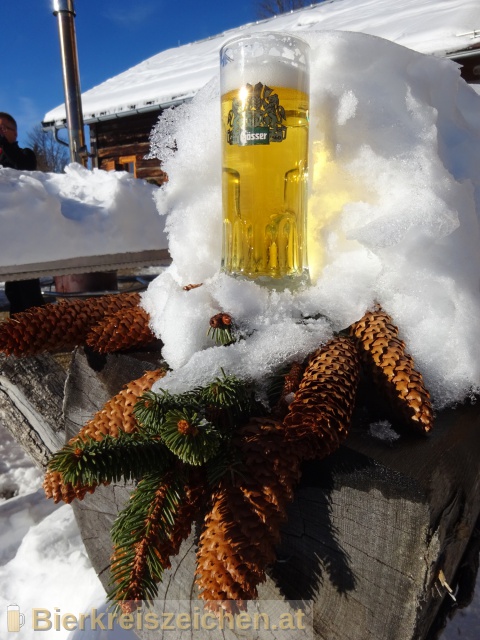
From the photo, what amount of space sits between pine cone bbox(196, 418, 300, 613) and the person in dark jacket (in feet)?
12.9

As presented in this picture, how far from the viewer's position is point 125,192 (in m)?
2.74

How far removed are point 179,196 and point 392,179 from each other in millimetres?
557

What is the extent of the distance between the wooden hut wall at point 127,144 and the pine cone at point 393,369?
863 cm

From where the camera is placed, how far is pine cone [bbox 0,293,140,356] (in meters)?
0.85

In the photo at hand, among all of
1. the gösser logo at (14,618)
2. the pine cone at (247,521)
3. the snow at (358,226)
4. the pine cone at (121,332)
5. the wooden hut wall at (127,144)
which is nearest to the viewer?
the pine cone at (247,521)

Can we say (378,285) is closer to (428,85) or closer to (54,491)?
(428,85)

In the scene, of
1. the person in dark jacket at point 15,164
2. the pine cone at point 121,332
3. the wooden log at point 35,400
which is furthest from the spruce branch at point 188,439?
the person in dark jacket at point 15,164

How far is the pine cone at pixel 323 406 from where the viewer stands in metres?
0.58

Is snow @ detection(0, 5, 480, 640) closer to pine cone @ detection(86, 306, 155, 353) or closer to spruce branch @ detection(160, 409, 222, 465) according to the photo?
pine cone @ detection(86, 306, 155, 353)

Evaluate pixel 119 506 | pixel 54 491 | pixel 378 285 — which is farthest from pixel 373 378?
pixel 119 506

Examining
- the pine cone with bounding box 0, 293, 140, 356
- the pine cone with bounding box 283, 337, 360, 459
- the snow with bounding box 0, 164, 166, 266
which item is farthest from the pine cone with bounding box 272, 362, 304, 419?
the snow with bounding box 0, 164, 166, 266

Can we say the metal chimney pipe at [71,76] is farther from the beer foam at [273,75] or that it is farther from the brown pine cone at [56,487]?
the brown pine cone at [56,487]

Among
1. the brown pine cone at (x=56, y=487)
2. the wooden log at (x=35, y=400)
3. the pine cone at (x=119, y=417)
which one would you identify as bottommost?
the wooden log at (x=35, y=400)

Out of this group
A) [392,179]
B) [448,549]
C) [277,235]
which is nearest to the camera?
[448,549]
